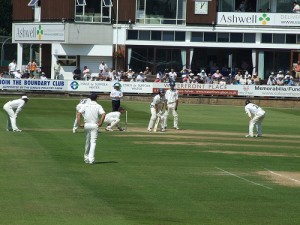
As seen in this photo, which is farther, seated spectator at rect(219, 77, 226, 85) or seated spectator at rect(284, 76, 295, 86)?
seated spectator at rect(284, 76, 295, 86)

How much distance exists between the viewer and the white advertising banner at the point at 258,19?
72438 millimetres

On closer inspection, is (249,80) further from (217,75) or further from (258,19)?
(258,19)

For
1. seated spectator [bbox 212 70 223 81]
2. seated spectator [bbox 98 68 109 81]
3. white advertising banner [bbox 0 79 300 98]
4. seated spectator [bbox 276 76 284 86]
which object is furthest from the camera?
seated spectator [bbox 212 70 223 81]

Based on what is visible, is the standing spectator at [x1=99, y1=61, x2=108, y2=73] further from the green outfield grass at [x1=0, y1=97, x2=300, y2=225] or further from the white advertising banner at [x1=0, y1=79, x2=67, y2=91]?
the green outfield grass at [x1=0, y1=97, x2=300, y2=225]

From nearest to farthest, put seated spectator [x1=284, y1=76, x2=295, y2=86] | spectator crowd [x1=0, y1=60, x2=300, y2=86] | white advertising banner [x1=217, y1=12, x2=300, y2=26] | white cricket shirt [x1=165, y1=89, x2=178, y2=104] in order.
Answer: white cricket shirt [x1=165, y1=89, x2=178, y2=104]
seated spectator [x1=284, y1=76, x2=295, y2=86]
spectator crowd [x1=0, y1=60, x2=300, y2=86]
white advertising banner [x1=217, y1=12, x2=300, y2=26]

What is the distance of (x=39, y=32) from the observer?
7525 cm

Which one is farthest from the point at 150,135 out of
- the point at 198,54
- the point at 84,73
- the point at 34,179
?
the point at 198,54

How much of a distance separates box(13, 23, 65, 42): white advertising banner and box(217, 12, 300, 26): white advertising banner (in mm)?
12384

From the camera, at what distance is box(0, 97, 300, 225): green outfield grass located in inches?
711

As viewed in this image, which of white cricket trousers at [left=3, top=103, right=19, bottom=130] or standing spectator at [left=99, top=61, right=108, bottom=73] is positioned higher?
standing spectator at [left=99, top=61, right=108, bottom=73]

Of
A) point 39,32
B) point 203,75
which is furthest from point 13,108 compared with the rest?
point 39,32

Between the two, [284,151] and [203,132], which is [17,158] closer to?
[284,151]

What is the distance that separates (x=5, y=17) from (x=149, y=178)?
7552cm

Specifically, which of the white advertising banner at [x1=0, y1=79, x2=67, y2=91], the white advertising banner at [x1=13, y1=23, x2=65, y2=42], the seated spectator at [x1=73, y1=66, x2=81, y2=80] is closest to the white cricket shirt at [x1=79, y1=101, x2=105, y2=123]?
the white advertising banner at [x1=0, y1=79, x2=67, y2=91]
